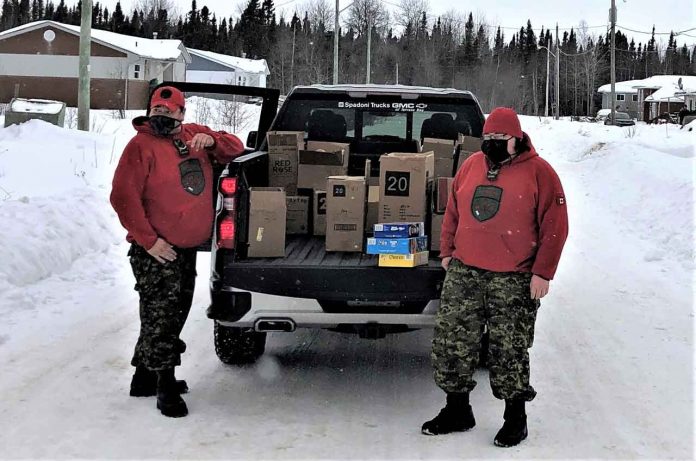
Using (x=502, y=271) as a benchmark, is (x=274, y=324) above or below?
below

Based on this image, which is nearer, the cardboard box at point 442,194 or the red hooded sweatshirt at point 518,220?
the red hooded sweatshirt at point 518,220

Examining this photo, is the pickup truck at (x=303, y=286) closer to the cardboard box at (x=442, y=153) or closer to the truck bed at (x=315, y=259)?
the truck bed at (x=315, y=259)

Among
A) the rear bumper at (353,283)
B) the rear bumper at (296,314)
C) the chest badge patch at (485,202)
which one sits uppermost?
the chest badge patch at (485,202)

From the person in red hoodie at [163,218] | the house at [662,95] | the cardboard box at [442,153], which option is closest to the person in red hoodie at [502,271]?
the person in red hoodie at [163,218]

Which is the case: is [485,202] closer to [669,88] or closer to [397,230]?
[397,230]

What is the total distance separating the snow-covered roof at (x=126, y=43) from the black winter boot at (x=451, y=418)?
5607 cm

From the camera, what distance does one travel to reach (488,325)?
4.62m

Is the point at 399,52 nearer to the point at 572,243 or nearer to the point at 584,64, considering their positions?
the point at 584,64

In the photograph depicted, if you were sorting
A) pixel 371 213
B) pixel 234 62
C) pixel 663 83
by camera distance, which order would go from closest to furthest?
1. pixel 371 213
2. pixel 234 62
3. pixel 663 83

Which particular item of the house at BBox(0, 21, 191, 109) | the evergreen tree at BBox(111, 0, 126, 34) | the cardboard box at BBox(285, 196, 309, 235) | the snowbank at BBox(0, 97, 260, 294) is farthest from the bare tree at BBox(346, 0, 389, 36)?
the cardboard box at BBox(285, 196, 309, 235)

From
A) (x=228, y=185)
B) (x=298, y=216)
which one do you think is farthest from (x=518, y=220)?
(x=298, y=216)

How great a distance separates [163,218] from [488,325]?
2013mm

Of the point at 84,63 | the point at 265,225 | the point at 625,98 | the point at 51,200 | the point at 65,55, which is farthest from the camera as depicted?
the point at 625,98

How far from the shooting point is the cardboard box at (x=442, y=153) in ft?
21.0
